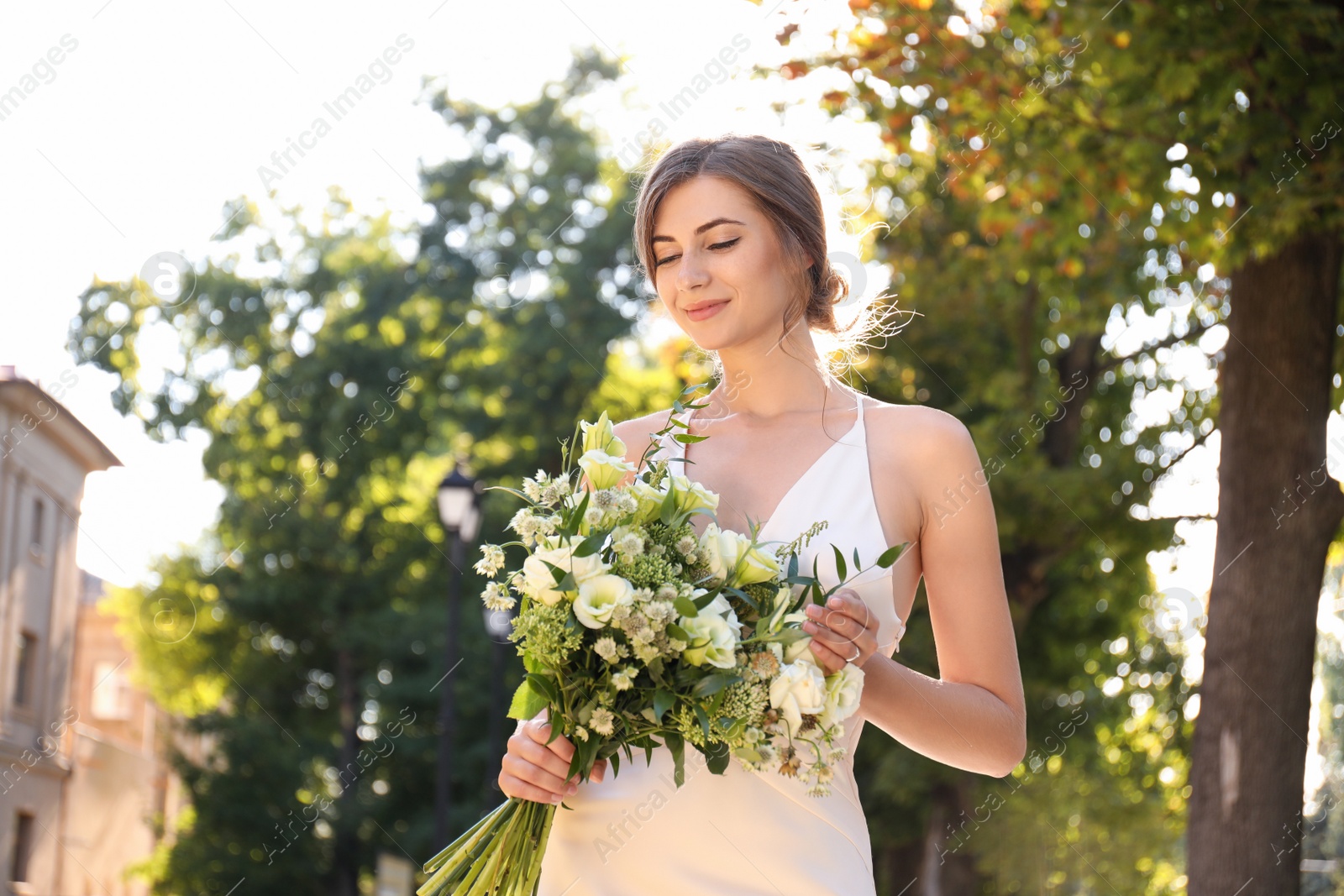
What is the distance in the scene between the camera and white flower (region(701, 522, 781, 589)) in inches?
98.8

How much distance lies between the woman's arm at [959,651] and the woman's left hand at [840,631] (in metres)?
0.22

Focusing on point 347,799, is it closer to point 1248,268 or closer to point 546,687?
point 1248,268

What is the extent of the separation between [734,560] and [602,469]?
1.12 ft

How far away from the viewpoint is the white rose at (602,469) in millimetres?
2662

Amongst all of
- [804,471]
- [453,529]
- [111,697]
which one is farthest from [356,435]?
[804,471]

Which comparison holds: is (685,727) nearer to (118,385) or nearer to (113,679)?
(118,385)

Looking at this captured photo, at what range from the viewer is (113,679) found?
37938 mm

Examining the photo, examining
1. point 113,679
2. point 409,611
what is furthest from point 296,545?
point 113,679

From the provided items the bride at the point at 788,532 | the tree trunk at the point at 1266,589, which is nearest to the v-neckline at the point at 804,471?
the bride at the point at 788,532

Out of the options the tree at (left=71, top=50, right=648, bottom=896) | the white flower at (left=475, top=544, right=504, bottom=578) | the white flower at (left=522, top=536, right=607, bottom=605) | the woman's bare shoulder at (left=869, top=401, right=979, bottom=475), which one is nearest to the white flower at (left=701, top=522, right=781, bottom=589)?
the white flower at (left=522, top=536, right=607, bottom=605)

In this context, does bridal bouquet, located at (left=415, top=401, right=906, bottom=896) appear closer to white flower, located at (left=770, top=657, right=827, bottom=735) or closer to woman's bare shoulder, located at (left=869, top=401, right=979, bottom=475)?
white flower, located at (left=770, top=657, right=827, bottom=735)

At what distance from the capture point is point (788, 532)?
3029 mm

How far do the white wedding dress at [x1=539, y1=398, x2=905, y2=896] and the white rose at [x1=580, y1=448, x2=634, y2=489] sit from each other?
0.48 metres

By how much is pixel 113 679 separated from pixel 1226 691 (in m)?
35.9
